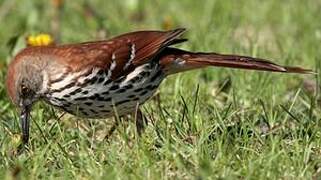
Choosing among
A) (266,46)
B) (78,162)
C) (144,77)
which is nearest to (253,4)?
(266,46)

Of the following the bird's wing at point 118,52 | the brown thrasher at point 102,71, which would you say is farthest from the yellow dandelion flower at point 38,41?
the bird's wing at point 118,52

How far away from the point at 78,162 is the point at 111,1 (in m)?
4.58

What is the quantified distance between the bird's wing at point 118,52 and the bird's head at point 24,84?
0.18m

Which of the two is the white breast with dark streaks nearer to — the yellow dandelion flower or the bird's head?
the bird's head

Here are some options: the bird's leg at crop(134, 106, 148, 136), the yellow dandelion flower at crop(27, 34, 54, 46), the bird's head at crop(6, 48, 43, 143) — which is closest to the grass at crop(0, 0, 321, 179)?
the bird's leg at crop(134, 106, 148, 136)

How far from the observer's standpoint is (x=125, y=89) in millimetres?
5680

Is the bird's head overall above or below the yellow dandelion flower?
below

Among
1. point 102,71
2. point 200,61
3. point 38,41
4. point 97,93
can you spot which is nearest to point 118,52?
point 102,71

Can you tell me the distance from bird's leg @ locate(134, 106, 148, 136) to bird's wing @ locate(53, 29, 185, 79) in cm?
27

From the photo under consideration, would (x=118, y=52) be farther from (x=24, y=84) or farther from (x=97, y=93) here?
(x=24, y=84)

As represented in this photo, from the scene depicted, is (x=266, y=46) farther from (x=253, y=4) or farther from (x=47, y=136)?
(x=47, y=136)

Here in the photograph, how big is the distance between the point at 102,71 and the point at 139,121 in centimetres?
41

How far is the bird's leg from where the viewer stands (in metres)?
5.75

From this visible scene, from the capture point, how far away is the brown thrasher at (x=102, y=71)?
561 cm
